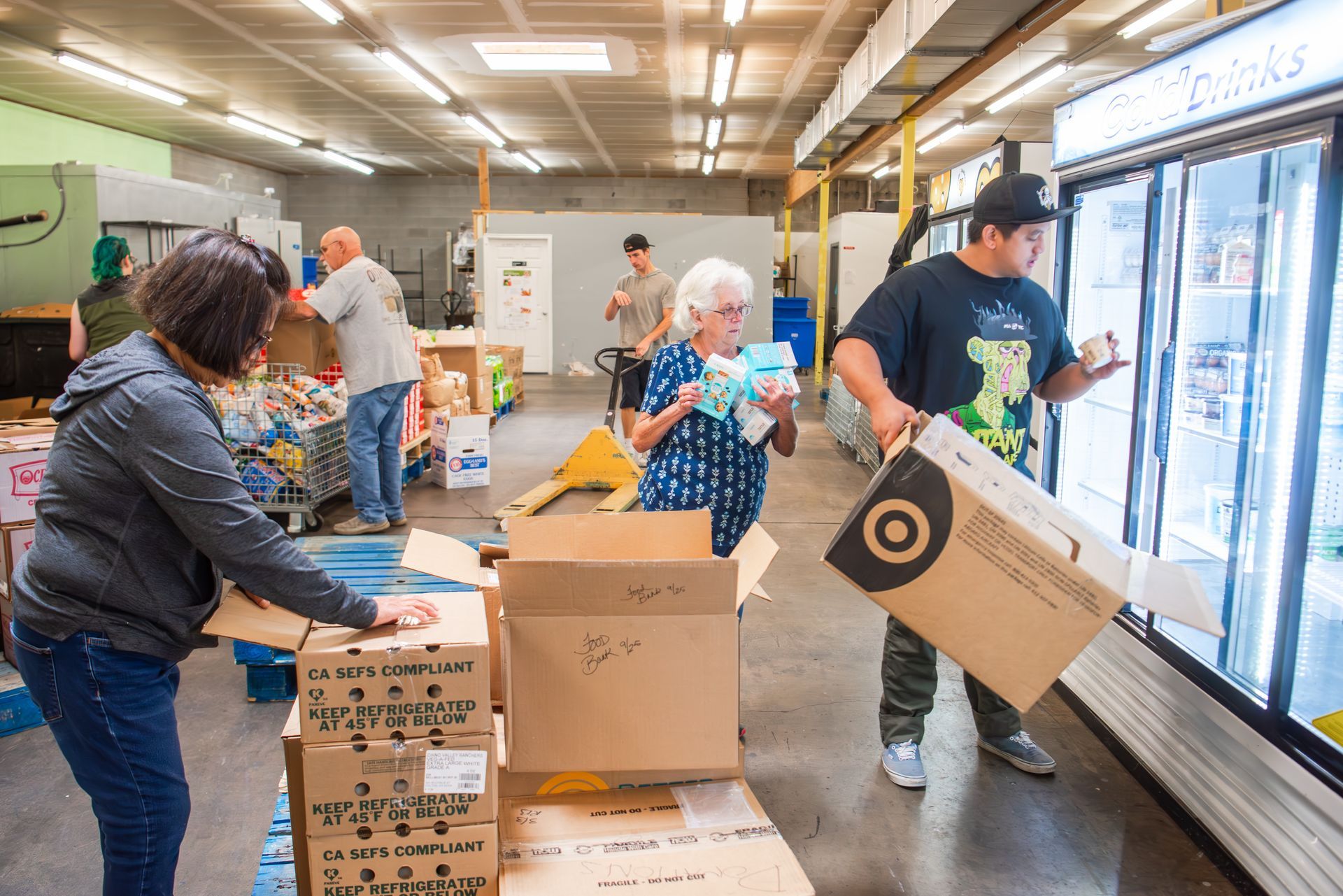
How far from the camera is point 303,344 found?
523 cm

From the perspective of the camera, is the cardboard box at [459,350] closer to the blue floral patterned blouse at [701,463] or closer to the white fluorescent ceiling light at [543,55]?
the white fluorescent ceiling light at [543,55]

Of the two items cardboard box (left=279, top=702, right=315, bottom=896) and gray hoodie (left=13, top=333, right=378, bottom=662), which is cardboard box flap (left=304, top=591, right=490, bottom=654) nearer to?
gray hoodie (left=13, top=333, right=378, bottom=662)

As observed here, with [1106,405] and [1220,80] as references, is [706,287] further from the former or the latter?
[1106,405]

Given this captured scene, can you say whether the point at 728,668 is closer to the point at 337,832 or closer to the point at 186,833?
the point at 337,832

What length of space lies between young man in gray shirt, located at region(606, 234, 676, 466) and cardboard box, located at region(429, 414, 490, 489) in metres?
1.07

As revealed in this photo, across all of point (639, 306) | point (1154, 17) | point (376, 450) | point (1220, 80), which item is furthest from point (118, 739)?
point (1154, 17)

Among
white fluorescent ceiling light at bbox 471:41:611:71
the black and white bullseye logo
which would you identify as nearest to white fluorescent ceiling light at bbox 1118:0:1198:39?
white fluorescent ceiling light at bbox 471:41:611:71

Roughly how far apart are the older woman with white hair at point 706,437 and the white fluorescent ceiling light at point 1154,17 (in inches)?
249

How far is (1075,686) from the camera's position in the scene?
3365 mm

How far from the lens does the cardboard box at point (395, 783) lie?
1493 millimetres

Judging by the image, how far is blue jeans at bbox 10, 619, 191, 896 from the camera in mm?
1507

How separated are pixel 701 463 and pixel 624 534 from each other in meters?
0.61

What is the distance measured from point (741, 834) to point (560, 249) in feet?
47.0

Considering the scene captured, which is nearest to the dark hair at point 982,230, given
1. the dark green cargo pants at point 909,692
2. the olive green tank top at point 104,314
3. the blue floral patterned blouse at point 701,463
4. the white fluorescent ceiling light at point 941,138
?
the blue floral patterned blouse at point 701,463
